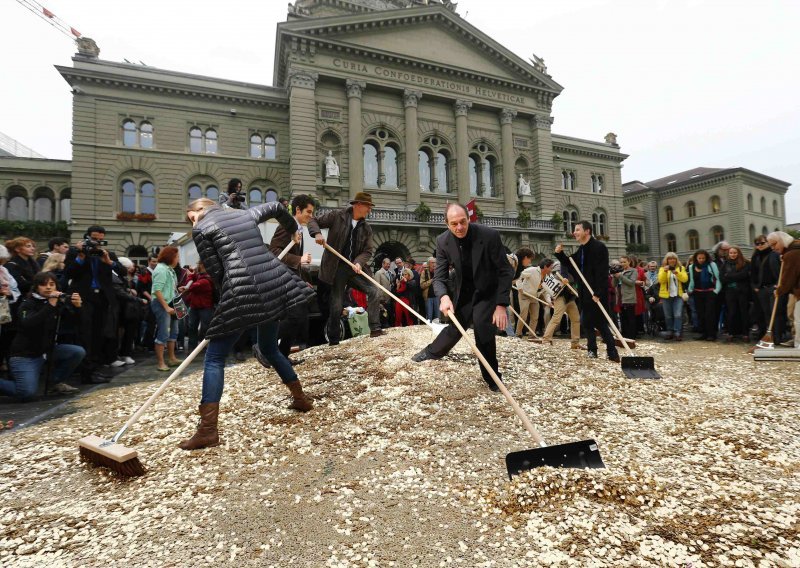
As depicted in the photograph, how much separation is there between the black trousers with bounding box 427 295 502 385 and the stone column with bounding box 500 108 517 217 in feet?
95.3

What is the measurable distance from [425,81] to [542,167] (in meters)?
12.1

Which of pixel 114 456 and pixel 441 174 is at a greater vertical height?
pixel 441 174

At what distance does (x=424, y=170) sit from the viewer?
Answer: 3109cm

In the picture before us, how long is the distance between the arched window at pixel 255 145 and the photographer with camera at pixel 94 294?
2477 cm

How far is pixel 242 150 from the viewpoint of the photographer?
2862cm

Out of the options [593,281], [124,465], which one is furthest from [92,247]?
[593,281]

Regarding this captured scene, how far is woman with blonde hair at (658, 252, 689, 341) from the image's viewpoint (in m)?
9.88

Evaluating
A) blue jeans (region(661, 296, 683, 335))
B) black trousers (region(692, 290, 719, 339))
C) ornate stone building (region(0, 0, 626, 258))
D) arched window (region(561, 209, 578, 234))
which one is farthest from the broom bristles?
arched window (region(561, 209, 578, 234))

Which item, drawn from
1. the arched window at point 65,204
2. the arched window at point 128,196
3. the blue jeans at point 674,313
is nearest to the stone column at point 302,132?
the arched window at point 128,196

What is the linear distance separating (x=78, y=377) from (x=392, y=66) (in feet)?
96.4

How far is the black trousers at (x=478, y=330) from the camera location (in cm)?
449

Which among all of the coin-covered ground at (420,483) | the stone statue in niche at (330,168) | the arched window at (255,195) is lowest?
the coin-covered ground at (420,483)

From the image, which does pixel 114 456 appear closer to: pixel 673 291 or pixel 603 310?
pixel 603 310

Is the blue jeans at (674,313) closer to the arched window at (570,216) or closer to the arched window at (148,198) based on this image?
the arched window at (148,198)
